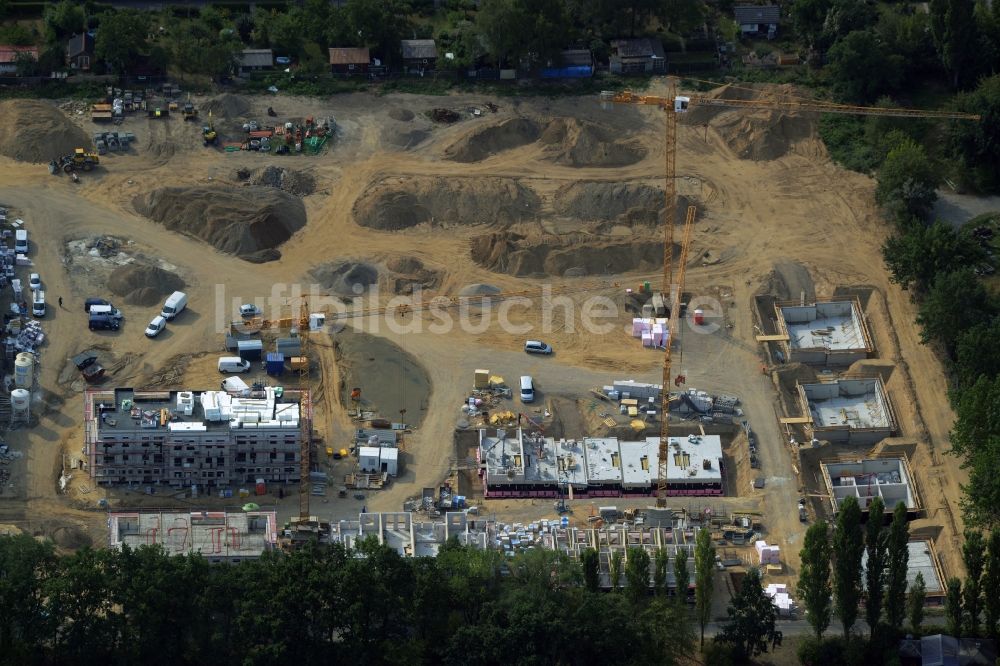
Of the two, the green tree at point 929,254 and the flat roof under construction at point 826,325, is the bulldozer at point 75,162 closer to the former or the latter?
the flat roof under construction at point 826,325

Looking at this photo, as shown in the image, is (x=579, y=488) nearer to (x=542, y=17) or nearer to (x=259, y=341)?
(x=259, y=341)

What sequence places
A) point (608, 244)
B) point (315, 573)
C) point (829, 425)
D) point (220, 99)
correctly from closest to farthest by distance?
point (315, 573) < point (829, 425) < point (608, 244) < point (220, 99)

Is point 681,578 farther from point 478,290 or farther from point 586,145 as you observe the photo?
point 586,145

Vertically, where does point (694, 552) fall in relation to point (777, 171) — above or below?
below

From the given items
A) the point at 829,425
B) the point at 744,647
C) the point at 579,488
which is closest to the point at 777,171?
the point at 829,425

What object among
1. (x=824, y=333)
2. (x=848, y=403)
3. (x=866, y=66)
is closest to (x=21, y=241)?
(x=824, y=333)

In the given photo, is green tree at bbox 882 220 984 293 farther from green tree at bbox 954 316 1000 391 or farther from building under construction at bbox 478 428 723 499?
building under construction at bbox 478 428 723 499
